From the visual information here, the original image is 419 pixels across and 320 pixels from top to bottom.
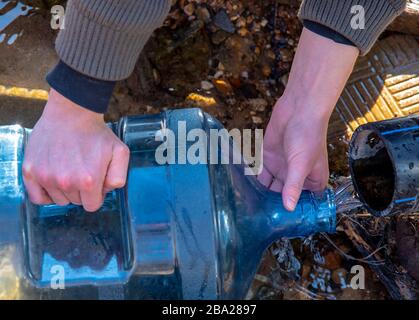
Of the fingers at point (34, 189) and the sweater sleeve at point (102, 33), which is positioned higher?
the sweater sleeve at point (102, 33)

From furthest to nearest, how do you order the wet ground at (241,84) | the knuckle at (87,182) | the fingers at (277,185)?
the wet ground at (241,84) < the fingers at (277,185) < the knuckle at (87,182)

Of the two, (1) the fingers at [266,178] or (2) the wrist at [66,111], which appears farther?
(1) the fingers at [266,178]

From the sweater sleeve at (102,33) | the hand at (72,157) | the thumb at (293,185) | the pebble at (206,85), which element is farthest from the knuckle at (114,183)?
the pebble at (206,85)

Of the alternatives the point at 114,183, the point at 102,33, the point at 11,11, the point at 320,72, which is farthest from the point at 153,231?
→ the point at 11,11

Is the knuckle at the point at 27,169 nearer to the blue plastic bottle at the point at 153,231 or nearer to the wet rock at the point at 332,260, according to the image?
the blue plastic bottle at the point at 153,231

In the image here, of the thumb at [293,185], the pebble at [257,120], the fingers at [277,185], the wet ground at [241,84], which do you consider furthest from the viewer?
the pebble at [257,120]

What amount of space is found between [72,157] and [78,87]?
15cm

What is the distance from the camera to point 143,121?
1507 mm

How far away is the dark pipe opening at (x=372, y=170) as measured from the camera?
1192 millimetres

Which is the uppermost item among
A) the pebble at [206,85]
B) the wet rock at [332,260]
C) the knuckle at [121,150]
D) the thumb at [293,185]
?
the pebble at [206,85]

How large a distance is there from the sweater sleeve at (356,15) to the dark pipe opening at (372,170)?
0.85 feet

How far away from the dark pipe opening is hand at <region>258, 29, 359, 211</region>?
0.13 metres

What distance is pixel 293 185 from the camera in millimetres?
1271

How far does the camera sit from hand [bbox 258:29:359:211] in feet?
4.37
